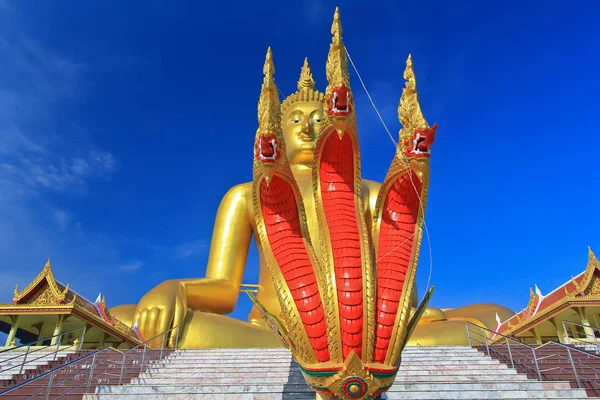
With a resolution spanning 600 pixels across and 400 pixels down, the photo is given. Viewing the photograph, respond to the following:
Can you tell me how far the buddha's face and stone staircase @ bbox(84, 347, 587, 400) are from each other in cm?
527

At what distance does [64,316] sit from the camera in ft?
33.3

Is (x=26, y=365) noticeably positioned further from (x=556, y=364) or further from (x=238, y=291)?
(x=556, y=364)

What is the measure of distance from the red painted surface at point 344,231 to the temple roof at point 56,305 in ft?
23.0

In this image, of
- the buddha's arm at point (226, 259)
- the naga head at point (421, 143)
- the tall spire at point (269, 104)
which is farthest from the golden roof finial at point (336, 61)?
the buddha's arm at point (226, 259)

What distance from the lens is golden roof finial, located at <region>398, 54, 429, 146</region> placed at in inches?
174

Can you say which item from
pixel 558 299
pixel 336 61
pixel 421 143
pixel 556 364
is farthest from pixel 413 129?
pixel 558 299

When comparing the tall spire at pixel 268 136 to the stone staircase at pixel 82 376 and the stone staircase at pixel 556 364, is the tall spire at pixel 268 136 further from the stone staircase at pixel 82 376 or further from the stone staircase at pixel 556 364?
the stone staircase at pixel 556 364

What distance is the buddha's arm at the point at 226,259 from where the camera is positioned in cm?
1063

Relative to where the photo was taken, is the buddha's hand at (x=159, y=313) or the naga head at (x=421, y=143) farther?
the buddha's hand at (x=159, y=313)

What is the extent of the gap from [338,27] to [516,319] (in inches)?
436

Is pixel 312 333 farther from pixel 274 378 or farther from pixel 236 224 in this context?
pixel 236 224

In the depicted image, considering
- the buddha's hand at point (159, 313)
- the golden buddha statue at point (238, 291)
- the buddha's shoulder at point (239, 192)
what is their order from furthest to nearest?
Result: 1. the buddha's shoulder at point (239, 192)
2. the golden buddha statue at point (238, 291)
3. the buddha's hand at point (159, 313)

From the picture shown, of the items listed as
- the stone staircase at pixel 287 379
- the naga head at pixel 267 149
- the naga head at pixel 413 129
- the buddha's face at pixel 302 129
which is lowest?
the stone staircase at pixel 287 379

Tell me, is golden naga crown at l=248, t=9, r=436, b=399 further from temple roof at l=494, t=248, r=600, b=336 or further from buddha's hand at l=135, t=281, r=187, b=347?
temple roof at l=494, t=248, r=600, b=336
